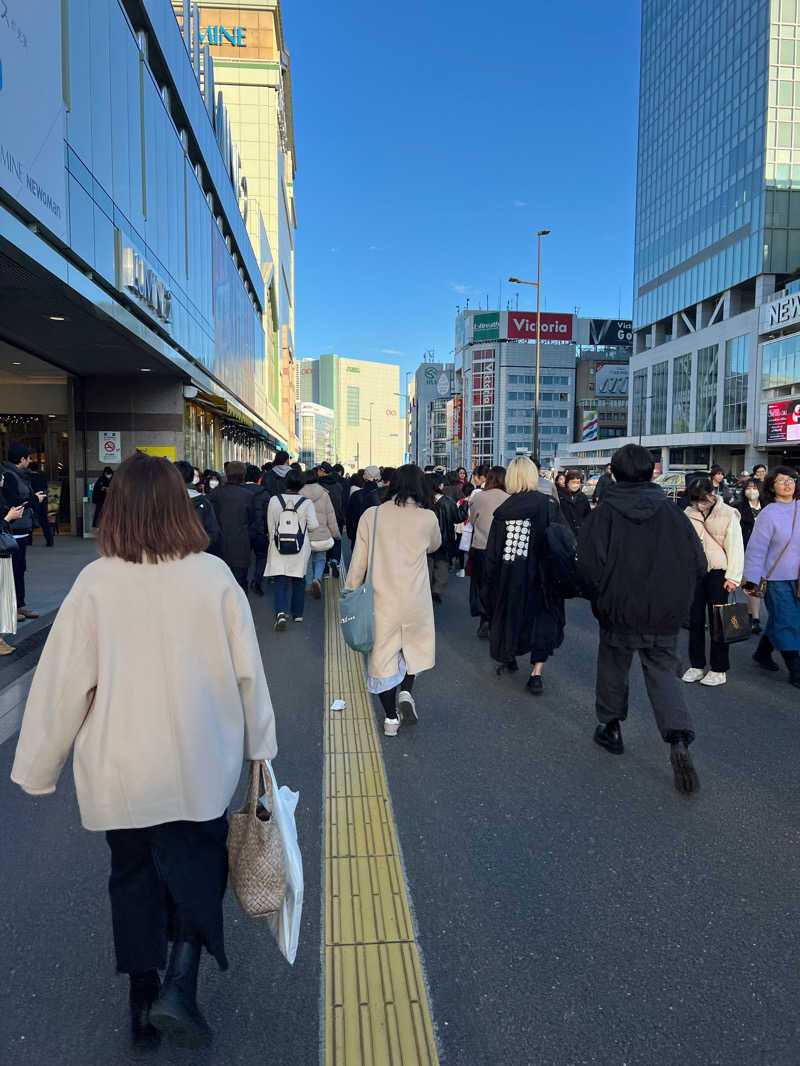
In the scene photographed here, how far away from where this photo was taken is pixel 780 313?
45.9 meters

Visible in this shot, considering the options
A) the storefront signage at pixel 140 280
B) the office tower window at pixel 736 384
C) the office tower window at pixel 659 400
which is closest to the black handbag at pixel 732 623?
the storefront signage at pixel 140 280

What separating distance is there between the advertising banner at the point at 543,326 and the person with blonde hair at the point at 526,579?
4565 inches

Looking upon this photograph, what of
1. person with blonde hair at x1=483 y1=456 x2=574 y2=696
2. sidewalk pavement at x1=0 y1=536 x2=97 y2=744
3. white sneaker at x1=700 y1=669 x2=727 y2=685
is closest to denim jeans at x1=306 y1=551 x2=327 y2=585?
sidewalk pavement at x1=0 y1=536 x2=97 y2=744

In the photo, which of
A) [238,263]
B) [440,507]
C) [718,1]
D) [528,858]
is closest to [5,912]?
[528,858]

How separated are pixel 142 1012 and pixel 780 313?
5336 cm

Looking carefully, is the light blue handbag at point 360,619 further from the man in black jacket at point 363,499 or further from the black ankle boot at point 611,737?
the man in black jacket at point 363,499

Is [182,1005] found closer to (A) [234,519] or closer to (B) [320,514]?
(A) [234,519]

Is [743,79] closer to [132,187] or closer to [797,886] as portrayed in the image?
[132,187]

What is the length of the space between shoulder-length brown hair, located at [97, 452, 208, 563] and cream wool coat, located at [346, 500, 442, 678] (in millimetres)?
2677

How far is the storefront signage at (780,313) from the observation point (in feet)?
144

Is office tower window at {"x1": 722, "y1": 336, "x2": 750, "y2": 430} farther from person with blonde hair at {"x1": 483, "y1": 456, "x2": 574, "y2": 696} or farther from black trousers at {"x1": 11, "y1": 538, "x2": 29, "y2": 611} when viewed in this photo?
black trousers at {"x1": 11, "y1": 538, "x2": 29, "y2": 611}

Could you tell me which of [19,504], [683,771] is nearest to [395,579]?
[683,771]

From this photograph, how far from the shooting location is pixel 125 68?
1346 cm

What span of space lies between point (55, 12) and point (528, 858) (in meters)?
12.0
